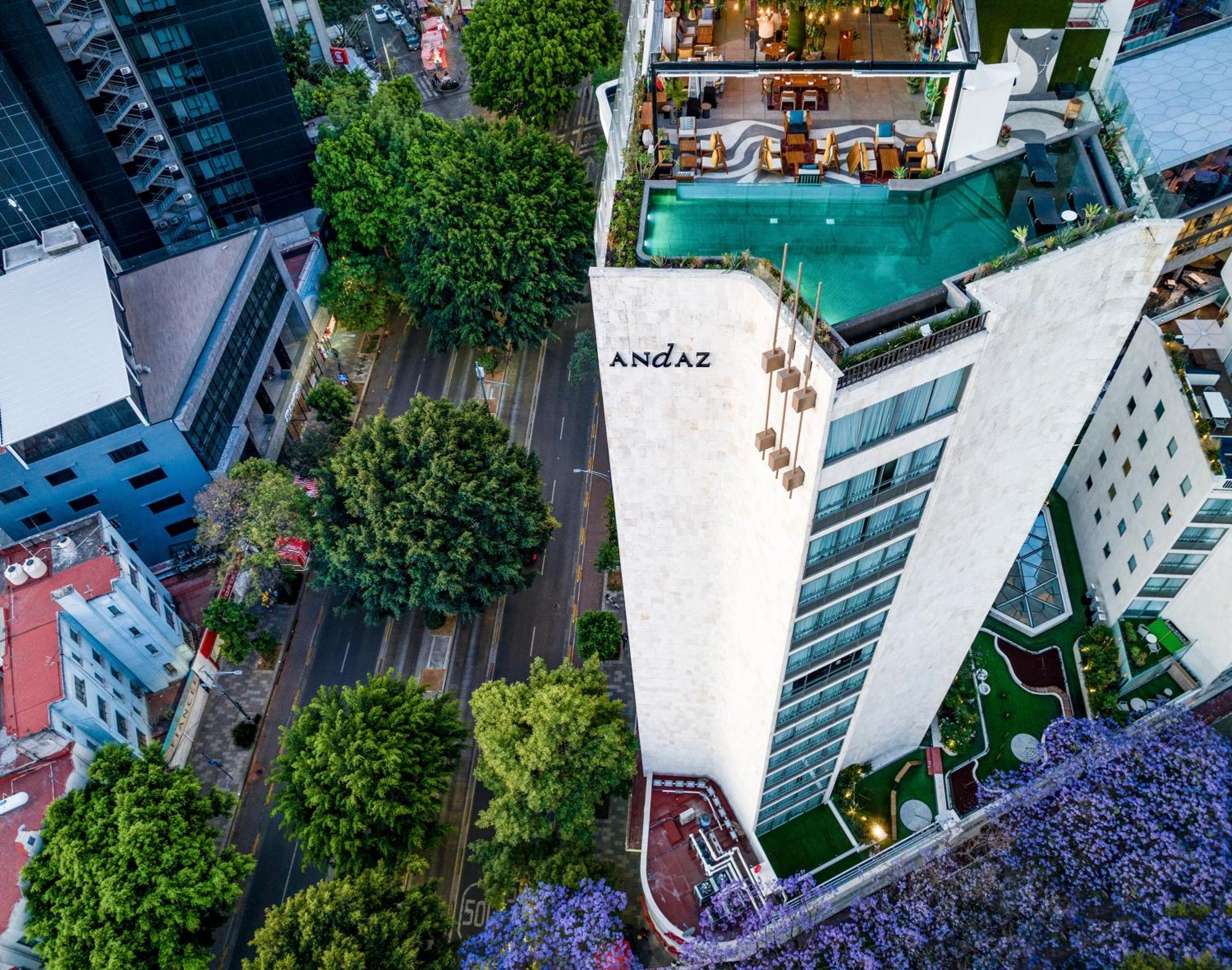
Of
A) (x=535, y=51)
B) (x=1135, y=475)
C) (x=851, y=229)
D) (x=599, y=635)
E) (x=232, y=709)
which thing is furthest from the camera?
(x=535, y=51)

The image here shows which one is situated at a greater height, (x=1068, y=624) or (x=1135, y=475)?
(x=1135, y=475)

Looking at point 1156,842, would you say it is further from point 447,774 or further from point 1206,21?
point 1206,21

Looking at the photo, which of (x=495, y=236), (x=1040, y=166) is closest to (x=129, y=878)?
(x=495, y=236)

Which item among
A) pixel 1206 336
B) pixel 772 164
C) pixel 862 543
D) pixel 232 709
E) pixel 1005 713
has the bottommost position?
pixel 232 709

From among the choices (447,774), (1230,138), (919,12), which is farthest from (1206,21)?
(447,774)

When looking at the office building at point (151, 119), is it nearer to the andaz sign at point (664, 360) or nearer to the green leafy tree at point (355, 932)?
the green leafy tree at point (355, 932)

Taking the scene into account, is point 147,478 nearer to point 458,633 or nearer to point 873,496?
point 458,633
